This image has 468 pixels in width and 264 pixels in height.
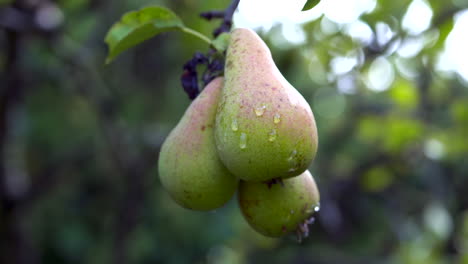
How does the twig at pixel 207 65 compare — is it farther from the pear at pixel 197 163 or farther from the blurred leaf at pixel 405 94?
the blurred leaf at pixel 405 94

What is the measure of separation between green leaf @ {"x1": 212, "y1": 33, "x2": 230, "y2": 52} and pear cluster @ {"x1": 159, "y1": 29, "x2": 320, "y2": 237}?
21 mm

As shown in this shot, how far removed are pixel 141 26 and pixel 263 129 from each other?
431 mm

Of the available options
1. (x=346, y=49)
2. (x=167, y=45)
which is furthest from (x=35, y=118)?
(x=346, y=49)

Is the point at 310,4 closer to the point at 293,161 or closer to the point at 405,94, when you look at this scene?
the point at 293,161

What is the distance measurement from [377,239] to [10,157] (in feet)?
12.4

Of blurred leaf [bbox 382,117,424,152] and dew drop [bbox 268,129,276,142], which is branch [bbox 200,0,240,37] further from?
blurred leaf [bbox 382,117,424,152]

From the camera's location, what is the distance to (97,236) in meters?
4.37

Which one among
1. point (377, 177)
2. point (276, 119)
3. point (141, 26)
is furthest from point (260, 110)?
point (377, 177)

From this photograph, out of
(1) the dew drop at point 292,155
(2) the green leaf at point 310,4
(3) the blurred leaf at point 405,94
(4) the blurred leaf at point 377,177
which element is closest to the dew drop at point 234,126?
(1) the dew drop at point 292,155

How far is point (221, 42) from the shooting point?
1144 mm

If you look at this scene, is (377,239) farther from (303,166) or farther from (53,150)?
(303,166)

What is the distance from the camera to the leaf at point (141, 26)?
117cm

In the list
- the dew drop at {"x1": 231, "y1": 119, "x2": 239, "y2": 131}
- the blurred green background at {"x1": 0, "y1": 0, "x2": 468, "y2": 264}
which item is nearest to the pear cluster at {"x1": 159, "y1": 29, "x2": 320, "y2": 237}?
the dew drop at {"x1": 231, "y1": 119, "x2": 239, "y2": 131}

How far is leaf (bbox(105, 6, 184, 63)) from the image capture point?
1170 millimetres
